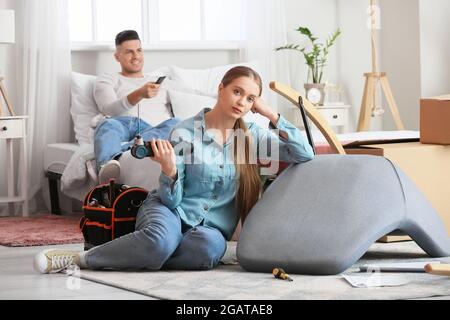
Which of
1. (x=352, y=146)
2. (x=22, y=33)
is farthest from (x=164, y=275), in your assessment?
(x=22, y=33)

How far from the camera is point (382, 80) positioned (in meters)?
6.91

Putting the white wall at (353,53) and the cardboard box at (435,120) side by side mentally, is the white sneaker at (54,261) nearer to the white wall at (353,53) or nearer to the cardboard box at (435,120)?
the cardboard box at (435,120)

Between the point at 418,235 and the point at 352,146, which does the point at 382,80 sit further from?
the point at 418,235

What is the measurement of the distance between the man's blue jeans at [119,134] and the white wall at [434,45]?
7.49 ft

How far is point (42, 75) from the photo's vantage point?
6273 mm

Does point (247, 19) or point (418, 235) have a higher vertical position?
point (247, 19)

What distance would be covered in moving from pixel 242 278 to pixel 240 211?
46 centimetres

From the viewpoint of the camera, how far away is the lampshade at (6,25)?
589 centimetres

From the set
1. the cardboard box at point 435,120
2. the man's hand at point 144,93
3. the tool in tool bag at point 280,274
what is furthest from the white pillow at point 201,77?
the tool in tool bag at point 280,274

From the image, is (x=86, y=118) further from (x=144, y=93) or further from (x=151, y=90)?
(x=151, y=90)

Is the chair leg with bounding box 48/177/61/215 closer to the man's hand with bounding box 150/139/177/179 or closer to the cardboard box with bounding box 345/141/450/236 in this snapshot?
the cardboard box with bounding box 345/141/450/236

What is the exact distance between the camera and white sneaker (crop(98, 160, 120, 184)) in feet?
15.7

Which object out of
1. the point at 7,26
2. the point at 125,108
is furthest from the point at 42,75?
the point at 125,108
